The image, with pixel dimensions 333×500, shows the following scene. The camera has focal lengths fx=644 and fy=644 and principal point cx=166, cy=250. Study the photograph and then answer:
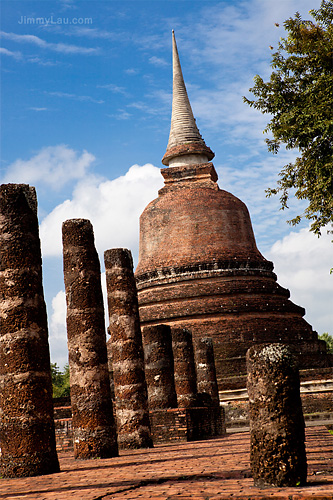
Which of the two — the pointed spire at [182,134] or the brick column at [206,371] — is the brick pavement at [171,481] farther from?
the pointed spire at [182,134]

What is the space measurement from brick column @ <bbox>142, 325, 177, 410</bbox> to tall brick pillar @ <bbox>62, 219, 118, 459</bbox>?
4.20m

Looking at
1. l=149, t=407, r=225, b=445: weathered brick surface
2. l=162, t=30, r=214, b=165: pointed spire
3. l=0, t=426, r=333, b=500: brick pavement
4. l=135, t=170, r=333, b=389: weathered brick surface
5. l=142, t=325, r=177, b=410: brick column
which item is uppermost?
l=162, t=30, r=214, b=165: pointed spire

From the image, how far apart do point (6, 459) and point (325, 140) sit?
910cm

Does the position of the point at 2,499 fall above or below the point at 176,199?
below

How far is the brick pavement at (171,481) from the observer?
4285mm

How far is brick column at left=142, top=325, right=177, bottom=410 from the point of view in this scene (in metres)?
13.8

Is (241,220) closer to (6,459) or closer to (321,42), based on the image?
(321,42)

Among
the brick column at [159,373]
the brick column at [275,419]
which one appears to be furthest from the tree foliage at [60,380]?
the brick column at [275,419]

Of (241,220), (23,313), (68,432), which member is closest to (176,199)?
(241,220)

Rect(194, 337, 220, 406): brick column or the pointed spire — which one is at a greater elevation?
the pointed spire

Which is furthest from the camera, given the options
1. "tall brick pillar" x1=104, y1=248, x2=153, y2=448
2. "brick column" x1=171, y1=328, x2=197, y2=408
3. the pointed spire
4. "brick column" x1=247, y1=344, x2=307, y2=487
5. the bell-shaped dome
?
the pointed spire

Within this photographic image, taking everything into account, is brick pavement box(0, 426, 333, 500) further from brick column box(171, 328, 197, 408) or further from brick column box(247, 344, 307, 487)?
brick column box(171, 328, 197, 408)

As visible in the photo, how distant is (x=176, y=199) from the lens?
25906 mm

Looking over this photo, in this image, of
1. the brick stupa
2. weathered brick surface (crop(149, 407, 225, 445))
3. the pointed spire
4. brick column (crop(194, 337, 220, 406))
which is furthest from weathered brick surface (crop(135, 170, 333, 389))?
weathered brick surface (crop(149, 407, 225, 445))
